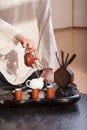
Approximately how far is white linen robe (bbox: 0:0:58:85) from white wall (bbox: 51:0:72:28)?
3233 mm

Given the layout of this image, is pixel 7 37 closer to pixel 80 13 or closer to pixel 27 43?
pixel 27 43

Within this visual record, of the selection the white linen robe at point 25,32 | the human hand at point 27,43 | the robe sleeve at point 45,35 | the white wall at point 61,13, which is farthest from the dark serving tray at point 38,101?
the white wall at point 61,13

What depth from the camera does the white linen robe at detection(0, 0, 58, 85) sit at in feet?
5.54

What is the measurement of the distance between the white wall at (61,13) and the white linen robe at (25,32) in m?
3.23

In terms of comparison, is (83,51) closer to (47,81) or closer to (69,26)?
(69,26)

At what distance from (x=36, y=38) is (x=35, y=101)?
0.60m

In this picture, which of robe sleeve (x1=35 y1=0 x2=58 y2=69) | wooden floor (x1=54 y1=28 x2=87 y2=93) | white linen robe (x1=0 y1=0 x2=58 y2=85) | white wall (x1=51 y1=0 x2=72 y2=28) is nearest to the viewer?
white linen robe (x1=0 y1=0 x2=58 y2=85)

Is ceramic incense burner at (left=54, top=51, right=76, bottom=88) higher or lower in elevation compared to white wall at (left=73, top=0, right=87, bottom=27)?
lower

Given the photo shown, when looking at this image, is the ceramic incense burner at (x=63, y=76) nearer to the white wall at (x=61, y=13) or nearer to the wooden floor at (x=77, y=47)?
the wooden floor at (x=77, y=47)

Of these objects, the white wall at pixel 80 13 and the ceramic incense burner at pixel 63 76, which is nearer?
the ceramic incense burner at pixel 63 76

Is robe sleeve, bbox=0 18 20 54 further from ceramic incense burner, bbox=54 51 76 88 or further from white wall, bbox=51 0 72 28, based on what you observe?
white wall, bbox=51 0 72 28

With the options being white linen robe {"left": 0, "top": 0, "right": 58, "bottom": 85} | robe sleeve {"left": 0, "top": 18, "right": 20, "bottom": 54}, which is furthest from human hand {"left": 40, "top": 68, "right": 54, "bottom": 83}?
robe sleeve {"left": 0, "top": 18, "right": 20, "bottom": 54}

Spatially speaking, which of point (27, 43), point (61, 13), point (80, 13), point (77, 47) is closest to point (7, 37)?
point (27, 43)

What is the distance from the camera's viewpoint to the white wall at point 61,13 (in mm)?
5094
